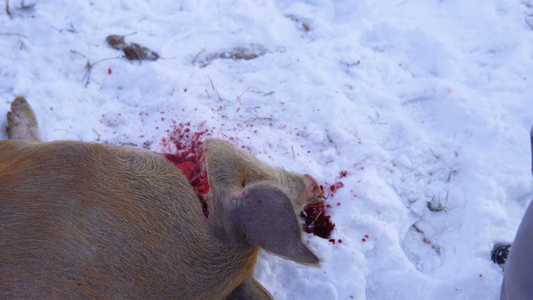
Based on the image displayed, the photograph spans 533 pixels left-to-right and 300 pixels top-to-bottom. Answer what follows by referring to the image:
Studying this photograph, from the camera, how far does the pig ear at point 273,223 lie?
1935 millimetres

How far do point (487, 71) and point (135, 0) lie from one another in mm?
3371

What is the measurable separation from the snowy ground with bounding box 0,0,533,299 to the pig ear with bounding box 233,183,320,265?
0.80 metres

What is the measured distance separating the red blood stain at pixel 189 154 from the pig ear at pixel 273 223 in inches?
31.2

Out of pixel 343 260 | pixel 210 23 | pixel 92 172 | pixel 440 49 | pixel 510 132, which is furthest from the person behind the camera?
pixel 210 23

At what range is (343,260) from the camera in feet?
9.16

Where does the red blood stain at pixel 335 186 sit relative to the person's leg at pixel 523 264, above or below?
below

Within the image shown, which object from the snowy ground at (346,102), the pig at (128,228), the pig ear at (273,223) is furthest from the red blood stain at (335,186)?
the pig ear at (273,223)

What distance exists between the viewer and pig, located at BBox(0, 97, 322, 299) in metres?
1.94

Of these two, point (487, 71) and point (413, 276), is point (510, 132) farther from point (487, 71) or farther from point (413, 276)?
point (413, 276)

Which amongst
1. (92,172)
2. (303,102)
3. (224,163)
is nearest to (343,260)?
(224,163)

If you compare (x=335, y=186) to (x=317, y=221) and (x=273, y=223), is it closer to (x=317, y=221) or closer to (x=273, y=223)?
(x=317, y=221)

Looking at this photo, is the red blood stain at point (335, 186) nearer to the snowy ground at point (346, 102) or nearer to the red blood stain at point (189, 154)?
the snowy ground at point (346, 102)

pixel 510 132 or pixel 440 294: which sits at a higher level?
pixel 510 132

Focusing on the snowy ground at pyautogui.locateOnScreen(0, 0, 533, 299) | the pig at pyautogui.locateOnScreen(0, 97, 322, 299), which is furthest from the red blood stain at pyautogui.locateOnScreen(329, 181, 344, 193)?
the pig at pyautogui.locateOnScreen(0, 97, 322, 299)
